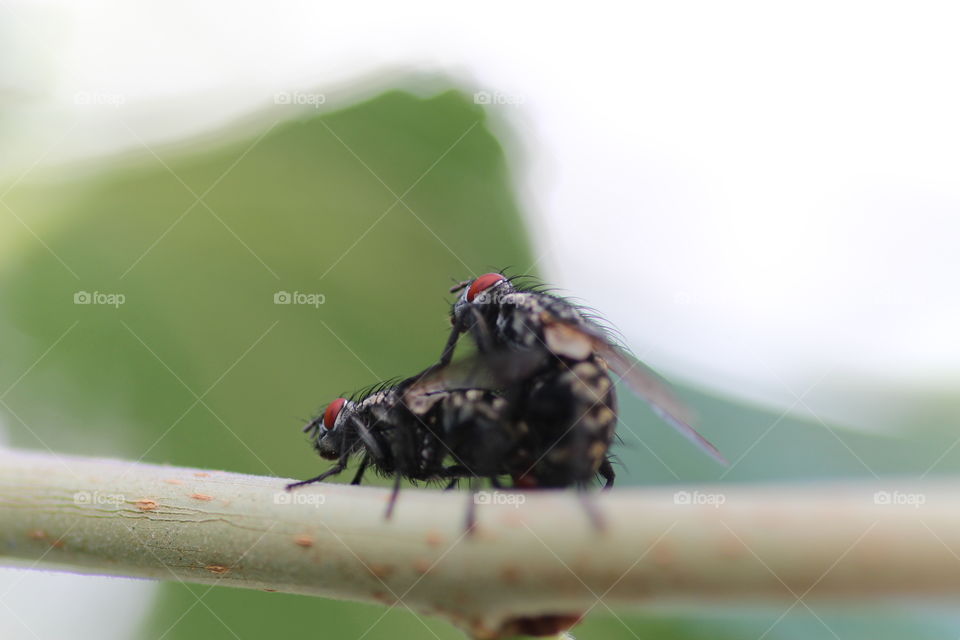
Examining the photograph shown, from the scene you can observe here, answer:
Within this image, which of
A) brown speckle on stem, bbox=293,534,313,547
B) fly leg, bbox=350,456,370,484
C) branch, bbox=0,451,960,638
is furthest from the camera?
fly leg, bbox=350,456,370,484

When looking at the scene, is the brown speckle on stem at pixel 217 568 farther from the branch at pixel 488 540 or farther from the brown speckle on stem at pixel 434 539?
the brown speckle on stem at pixel 434 539

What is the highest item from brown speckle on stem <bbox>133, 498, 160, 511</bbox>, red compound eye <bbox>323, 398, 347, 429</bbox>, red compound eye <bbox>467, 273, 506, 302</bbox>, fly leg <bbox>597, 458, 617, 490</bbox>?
red compound eye <bbox>467, 273, 506, 302</bbox>

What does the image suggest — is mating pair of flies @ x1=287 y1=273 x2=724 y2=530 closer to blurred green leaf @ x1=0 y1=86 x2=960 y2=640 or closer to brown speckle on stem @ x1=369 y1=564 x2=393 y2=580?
brown speckle on stem @ x1=369 y1=564 x2=393 y2=580

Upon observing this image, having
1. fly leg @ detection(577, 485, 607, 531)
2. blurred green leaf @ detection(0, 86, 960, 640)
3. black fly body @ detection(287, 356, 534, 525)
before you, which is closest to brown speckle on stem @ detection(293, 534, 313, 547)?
black fly body @ detection(287, 356, 534, 525)

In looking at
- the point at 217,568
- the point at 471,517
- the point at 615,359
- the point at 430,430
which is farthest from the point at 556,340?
the point at 217,568

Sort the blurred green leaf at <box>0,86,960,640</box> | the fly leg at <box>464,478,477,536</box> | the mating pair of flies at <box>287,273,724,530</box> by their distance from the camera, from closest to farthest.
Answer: the fly leg at <box>464,478,477,536</box> → the mating pair of flies at <box>287,273,724,530</box> → the blurred green leaf at <box>0,86,960,640</box>

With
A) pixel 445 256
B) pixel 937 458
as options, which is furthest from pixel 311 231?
pixel 937 458

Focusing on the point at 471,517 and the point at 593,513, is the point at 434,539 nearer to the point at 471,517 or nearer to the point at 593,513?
the point at 471,517
